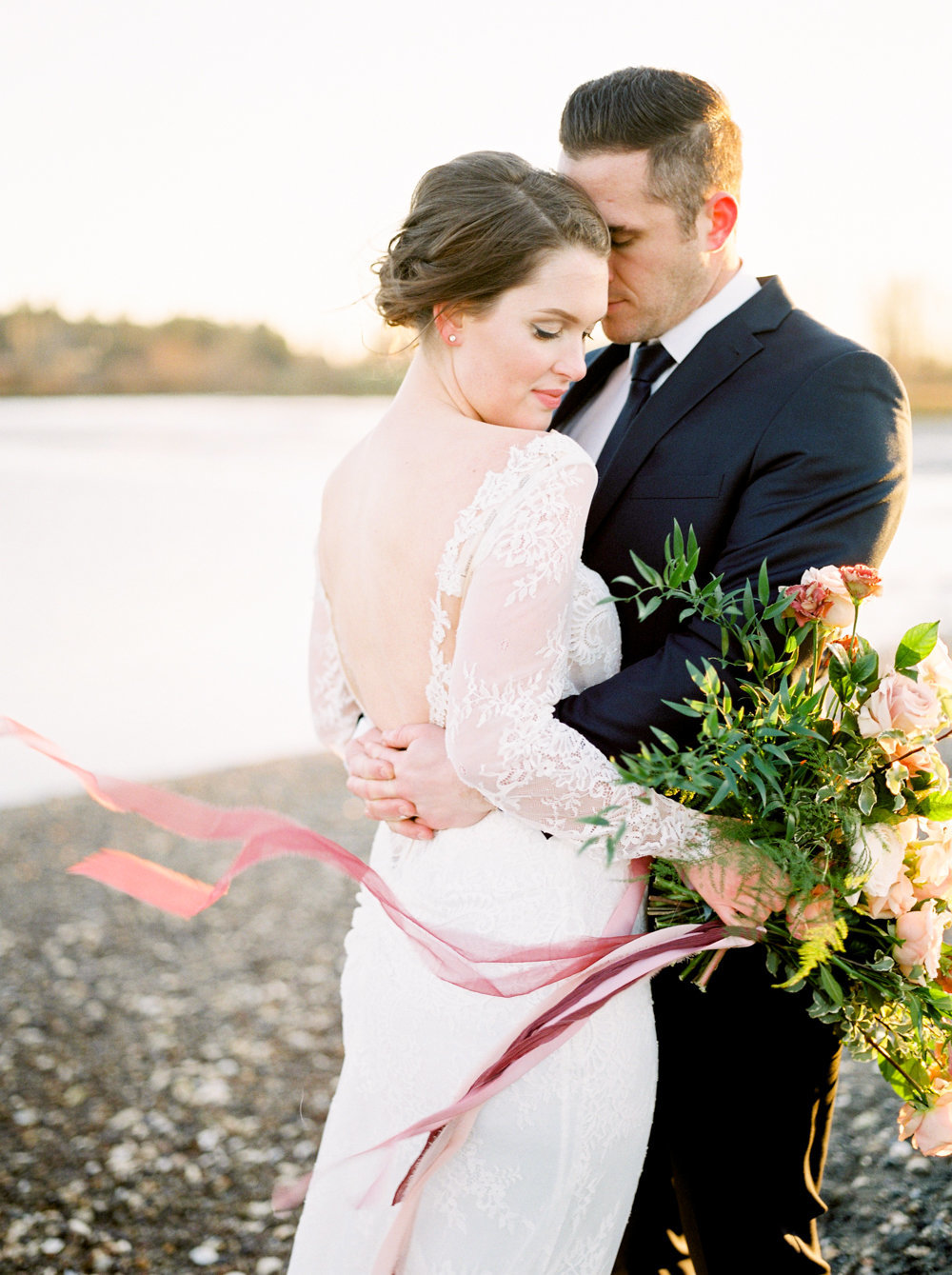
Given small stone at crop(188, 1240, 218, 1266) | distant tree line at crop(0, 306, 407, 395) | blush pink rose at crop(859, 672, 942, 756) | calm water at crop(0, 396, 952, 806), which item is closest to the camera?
blush pink rose at crop(859, 672, 942, 756)

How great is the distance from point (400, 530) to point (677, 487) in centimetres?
68

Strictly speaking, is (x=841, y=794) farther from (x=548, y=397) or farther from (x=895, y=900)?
(x=548, y=397)

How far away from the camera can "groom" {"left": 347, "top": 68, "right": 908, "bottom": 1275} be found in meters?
2.17

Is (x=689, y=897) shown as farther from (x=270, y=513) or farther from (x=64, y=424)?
(x=64, y=424)

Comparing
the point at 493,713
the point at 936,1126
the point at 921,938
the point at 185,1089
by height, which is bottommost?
the point at 185,1089

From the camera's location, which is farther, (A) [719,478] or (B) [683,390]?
(B) [683,390]

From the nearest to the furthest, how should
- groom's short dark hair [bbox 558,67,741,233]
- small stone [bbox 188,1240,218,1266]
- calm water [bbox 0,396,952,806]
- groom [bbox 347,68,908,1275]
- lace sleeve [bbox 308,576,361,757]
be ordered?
groom [bbox 347,68,908,1275], groom's short dark hair [bbox 558,67,741,233], lace sleeve [bbox 308,576,361,757], small stone [bbox 188,1240,218,1266], calm water [bbox 0,396,952,806]

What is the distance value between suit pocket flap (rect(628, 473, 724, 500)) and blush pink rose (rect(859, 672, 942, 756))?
0.61 meters

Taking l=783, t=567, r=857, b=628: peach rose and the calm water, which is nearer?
l=783, t=567, r=857, b=628: peach rose

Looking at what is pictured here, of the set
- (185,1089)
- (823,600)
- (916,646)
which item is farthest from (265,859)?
(185,1089)

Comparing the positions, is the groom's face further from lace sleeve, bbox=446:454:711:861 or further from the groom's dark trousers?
lace sleeve, bbox=446:454:711:861

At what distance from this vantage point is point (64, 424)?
27.6 metres

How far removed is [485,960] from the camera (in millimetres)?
1969

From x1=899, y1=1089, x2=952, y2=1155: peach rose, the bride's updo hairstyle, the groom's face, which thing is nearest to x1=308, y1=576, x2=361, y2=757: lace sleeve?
the bride's updo hairstyle
